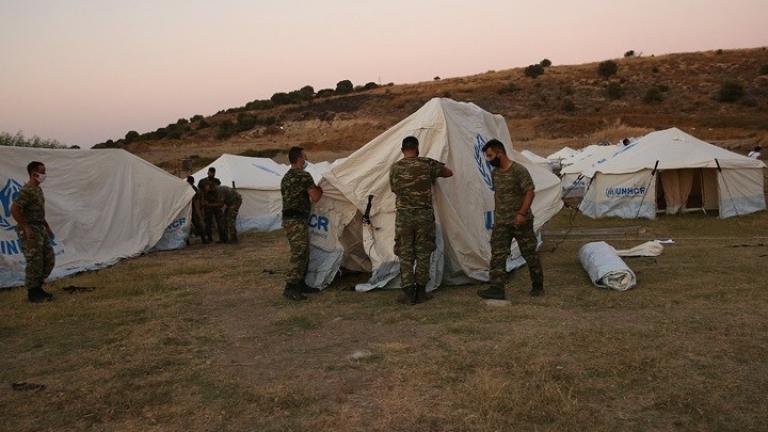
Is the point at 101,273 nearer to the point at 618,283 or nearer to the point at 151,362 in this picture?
the point at 151,362

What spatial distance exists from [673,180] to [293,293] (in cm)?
1247

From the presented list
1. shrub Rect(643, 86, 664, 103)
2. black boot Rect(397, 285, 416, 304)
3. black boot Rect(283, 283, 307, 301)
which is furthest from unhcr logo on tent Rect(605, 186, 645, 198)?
shrub Rect(643, 86, 664, 103)

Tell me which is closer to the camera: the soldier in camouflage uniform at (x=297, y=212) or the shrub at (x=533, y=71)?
the soldier in camouflage uniform at (x=297, y=212)

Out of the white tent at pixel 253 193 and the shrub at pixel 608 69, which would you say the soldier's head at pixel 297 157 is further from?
the shrub at pixel 608 69

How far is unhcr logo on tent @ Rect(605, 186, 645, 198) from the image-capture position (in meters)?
15.0

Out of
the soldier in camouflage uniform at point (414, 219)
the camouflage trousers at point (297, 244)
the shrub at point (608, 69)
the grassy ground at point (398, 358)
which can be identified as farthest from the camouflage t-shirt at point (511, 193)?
the shrub at point (608, 69)

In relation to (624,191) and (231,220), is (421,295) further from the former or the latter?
(624,191)

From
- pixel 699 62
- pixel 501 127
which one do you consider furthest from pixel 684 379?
pixel 699 62

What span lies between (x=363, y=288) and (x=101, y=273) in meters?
5.29

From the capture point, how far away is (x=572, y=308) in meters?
6.04

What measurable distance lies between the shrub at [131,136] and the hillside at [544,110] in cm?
30

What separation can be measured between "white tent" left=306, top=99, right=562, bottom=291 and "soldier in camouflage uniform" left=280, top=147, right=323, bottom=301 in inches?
14.2

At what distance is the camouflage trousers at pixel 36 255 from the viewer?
7371mm

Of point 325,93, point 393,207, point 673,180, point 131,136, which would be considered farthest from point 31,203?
point 325,93
